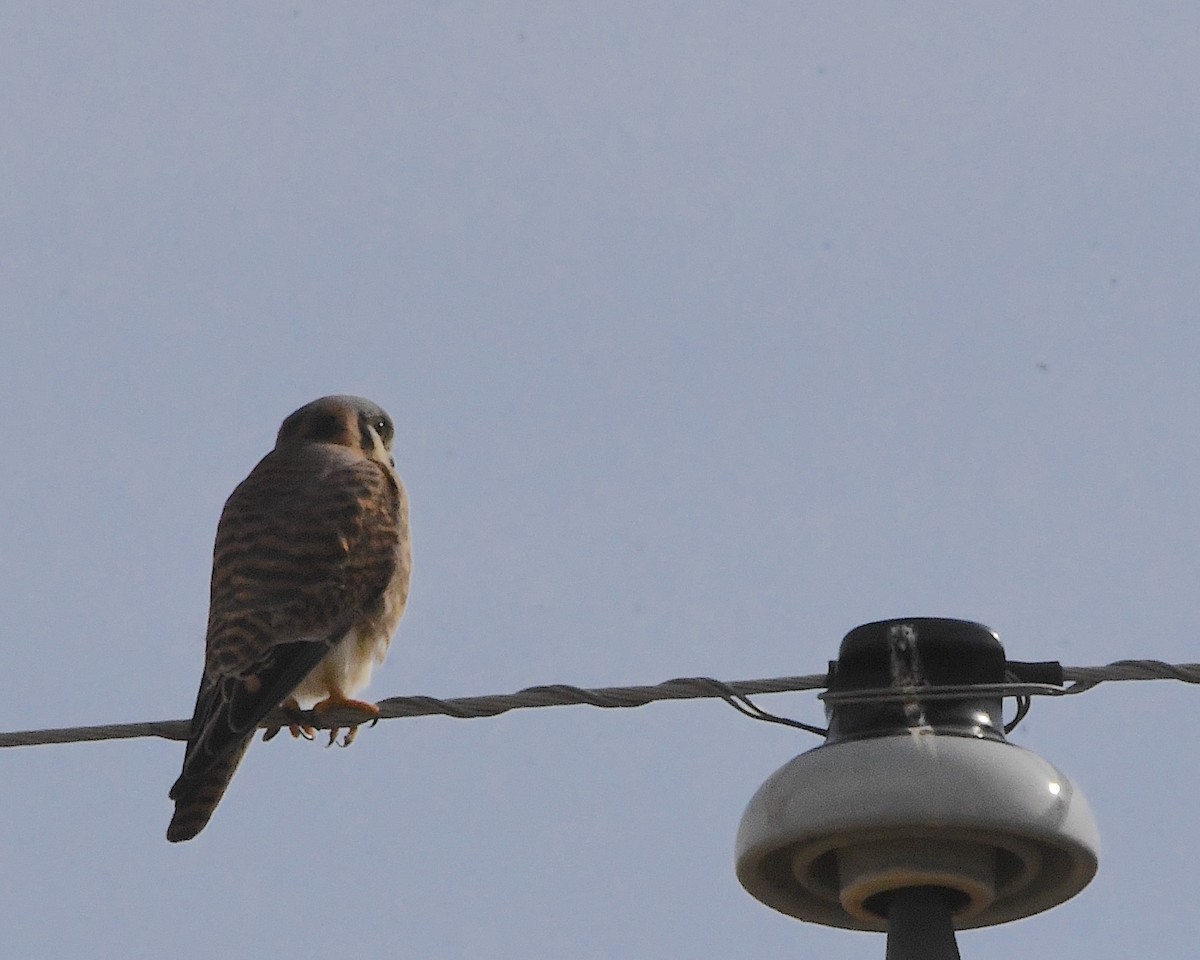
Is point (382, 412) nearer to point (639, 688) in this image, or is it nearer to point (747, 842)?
point (639, 688)

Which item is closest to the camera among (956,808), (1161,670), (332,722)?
(956,808)

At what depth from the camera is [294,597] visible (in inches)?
225

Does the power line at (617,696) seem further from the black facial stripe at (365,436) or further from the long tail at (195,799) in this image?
the black facial stripe at (365,436)

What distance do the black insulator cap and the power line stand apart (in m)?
0.09

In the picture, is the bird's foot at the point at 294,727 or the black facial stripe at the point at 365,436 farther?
the black facial stripe at the point at 365,436

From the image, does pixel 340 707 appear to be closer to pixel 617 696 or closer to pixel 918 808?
pixel 617 696

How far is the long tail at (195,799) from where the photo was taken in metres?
4.95

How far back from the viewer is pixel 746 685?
11.3 feet

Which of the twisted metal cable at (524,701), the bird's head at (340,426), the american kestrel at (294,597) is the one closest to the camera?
the twisted metal cable at (524,701)

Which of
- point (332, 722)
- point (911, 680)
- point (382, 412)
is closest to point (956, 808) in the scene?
point (911, 680)

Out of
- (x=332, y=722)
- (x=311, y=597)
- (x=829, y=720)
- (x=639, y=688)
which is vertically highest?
(x=311, y=597)

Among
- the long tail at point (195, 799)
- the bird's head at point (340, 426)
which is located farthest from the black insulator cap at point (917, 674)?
the bird's head at point (340, 426)

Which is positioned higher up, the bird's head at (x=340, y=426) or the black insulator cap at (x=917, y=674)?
the bird's head at (x=340, y=426)

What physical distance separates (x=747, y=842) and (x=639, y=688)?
0.59m
